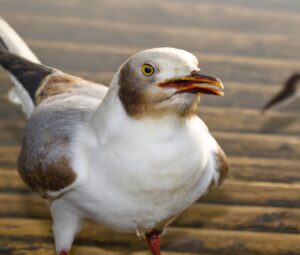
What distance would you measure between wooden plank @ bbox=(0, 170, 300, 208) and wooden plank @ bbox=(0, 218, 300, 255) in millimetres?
216

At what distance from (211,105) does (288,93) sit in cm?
51

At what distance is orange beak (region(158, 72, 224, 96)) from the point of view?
199 cm

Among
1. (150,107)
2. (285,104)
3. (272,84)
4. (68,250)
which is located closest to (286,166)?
(285,104)

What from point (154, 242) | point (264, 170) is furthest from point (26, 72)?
point (264, 170)

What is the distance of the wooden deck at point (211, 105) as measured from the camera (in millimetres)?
2885

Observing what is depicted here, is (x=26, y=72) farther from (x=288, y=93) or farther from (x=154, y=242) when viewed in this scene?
(x=288, y=93)

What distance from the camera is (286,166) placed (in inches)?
134

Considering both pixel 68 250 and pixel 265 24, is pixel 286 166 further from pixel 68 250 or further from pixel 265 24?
pixel 265 24

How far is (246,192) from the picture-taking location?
3.17m

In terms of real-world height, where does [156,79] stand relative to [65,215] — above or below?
above

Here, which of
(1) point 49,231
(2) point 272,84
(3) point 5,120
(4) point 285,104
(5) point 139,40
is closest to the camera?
(1) point 49,231

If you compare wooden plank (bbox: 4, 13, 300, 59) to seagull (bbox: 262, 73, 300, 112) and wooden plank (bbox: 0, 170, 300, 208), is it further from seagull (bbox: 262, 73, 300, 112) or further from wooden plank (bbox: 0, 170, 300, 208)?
wooden plank (bbox: 0, 170, 300, 208)

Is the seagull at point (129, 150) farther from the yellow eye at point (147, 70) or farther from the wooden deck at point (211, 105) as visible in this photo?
the wooden deck at point (211, 105)

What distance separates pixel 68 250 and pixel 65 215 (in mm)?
145
